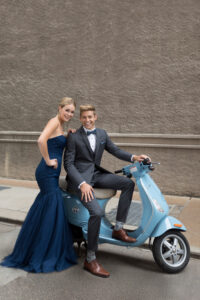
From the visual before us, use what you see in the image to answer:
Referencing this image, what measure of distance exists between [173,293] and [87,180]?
4.67 ft

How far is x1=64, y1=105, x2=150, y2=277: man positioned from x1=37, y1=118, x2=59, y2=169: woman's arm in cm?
17

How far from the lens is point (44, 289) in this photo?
2949 mm

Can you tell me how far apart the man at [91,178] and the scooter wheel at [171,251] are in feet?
0.97

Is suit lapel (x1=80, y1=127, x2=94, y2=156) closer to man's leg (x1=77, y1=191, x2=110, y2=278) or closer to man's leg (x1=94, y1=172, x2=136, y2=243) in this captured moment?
man's leg (x1=94, y1=172, x2=136, y2=243)

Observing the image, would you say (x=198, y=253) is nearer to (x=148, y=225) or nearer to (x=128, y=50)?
(x=148, y=225)

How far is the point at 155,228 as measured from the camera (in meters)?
3.28

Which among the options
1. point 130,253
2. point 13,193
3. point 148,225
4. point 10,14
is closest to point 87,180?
point 148,225

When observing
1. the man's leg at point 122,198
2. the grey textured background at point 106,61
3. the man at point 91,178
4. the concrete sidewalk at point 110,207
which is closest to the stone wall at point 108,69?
the grey textured background at point 106,61

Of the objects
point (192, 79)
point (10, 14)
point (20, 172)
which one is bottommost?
point (20, 172)

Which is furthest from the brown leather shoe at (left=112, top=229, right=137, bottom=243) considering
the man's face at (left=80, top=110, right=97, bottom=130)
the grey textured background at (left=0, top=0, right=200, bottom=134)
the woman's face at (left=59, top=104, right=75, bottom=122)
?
the grey textured background at (left=0, top=0, right=200, bottom=134)

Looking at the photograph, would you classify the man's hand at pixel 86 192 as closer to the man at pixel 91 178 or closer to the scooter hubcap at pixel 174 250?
the man at pixel 91 178

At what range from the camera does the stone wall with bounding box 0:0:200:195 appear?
698 cm

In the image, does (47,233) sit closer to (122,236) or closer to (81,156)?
(122,236)

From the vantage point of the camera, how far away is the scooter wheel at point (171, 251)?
3.23 meters
